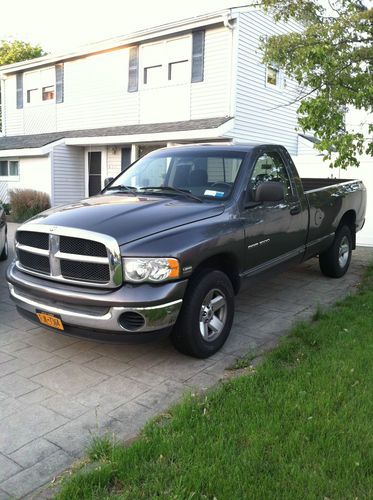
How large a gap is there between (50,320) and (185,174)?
220 centimetres

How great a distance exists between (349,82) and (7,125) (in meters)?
19.1

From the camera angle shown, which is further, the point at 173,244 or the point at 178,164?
the point at 178,164

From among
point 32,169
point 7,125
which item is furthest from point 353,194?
point 7,125

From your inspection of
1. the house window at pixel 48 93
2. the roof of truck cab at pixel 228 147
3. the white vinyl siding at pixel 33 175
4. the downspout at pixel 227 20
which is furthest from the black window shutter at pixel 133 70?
the roof of truck cab at pixel 228 147

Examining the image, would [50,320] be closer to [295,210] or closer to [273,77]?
[295,210]

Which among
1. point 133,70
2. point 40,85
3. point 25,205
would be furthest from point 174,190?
point 40,85

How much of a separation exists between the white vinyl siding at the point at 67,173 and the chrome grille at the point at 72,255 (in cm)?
1405

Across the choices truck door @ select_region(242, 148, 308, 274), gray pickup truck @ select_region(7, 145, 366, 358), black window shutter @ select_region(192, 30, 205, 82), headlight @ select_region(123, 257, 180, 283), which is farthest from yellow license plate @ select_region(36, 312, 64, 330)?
black window shutter @ select_region(192, 30, 205, 82)

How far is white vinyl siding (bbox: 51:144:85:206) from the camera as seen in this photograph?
17.9 metres

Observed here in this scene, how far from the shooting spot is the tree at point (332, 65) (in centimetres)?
597

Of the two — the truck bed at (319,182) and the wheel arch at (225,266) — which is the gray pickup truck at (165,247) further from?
the truck bed at (319,182)

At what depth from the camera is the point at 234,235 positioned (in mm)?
4484

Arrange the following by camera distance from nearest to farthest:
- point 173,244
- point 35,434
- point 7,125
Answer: point 35,434 < point 173,244 < point 7,125

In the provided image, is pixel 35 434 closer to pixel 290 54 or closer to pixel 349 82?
pixel 349 82
